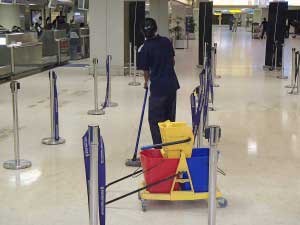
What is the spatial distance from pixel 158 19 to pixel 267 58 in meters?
7.16

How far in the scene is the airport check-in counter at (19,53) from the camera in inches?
590

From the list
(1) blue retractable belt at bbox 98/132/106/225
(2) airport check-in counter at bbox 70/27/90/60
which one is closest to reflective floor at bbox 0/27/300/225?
(1) blue retractable belt at bbox 98/132/106/225

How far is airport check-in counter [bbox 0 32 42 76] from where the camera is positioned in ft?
49.2

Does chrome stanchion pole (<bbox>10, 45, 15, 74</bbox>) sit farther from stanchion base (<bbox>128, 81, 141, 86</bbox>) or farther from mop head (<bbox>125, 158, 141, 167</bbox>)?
mop head (<bbox>125, 158, 141, 167</bbox>)

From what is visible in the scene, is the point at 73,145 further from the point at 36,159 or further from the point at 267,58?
the point at 267,58

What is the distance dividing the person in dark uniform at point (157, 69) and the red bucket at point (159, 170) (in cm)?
117

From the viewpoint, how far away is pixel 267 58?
17969 mm

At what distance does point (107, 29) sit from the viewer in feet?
51.6

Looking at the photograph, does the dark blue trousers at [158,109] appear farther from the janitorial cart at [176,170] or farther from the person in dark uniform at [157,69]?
the janitorial cart at [176,170]

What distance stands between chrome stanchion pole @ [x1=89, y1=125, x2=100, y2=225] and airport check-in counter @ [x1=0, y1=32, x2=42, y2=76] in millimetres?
11875

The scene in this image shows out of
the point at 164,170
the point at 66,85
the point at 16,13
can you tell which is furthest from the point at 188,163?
the point at 16,13

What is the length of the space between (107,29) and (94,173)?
12.6 metres

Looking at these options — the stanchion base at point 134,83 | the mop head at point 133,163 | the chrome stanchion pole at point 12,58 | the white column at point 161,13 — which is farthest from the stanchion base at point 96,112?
the white column at point 161,13

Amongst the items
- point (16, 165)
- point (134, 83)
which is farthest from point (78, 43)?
point (16, 165)
